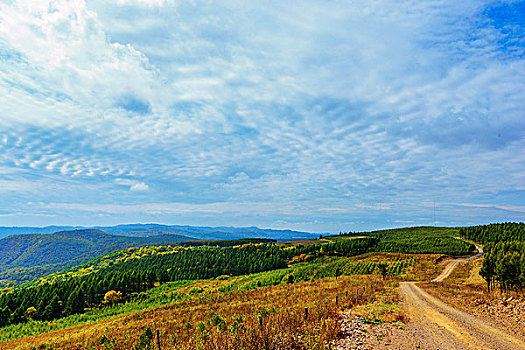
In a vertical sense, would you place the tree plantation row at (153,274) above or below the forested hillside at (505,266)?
below

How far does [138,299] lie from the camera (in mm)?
87062

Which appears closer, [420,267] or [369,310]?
[369,310]

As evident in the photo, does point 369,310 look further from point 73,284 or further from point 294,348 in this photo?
point 73,284

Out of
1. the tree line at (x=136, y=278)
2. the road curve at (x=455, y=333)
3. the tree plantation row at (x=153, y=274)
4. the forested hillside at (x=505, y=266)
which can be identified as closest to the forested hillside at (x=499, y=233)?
the tree plantation row at (x=153, y=274)

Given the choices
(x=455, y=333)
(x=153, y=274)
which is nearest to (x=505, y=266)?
(x=455, y=333)

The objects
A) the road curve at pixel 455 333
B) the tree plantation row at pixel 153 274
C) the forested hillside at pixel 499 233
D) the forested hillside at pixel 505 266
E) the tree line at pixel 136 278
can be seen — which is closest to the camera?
the road curve at pixel 455 333

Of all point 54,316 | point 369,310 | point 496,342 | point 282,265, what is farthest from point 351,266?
point 54,316

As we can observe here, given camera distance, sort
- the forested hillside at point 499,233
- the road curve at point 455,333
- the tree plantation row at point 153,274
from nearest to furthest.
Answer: the road curve at point 455,333 → the tree plantation row at point 153,274 → the forested hillside at point 499,233

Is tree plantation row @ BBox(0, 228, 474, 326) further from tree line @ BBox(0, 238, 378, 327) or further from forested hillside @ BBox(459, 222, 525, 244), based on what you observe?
forested hillside @ BBox(459, 222, 525, 244)

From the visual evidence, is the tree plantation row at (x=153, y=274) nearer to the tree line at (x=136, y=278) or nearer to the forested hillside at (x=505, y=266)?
the tree line at (x=136, y=278)


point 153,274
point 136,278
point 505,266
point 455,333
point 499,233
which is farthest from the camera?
point 499,233

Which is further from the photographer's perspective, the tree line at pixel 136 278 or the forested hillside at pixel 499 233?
the forested hillside at pixel 499 233

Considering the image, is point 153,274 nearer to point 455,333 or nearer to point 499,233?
point 455,333

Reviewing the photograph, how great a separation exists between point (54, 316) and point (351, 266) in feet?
339
